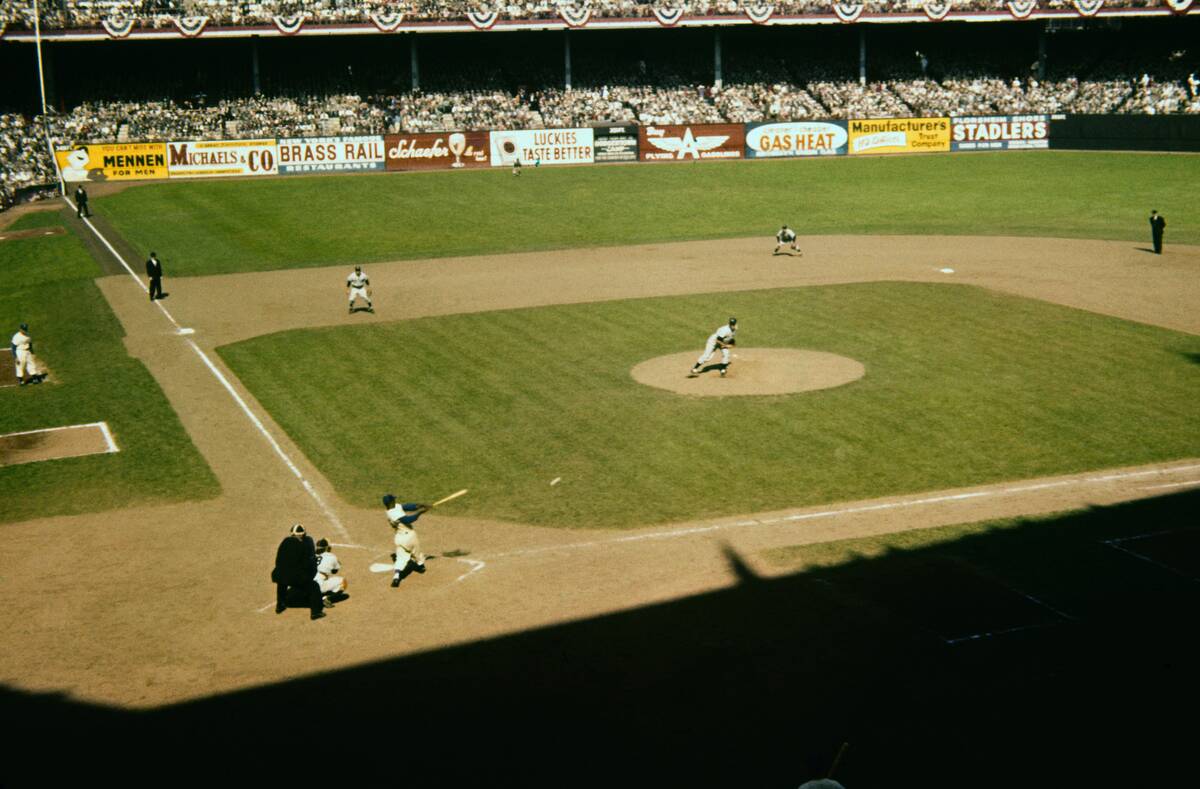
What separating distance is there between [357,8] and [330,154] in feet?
50.7

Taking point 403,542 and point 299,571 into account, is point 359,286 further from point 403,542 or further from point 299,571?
point 299,571

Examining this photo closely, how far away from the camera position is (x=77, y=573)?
17.8m

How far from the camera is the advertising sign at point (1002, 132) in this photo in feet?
249

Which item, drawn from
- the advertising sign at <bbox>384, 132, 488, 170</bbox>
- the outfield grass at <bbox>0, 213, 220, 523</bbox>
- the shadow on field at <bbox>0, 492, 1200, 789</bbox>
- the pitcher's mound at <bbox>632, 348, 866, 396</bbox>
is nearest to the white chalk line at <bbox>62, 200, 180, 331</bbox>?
the outfield grass at <bbox>0, 213, 220, 523</bbox>

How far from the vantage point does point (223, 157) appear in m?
69.9

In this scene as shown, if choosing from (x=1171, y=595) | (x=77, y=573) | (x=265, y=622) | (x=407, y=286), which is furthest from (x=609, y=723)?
(x=407, y=286)

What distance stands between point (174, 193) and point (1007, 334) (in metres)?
48.4

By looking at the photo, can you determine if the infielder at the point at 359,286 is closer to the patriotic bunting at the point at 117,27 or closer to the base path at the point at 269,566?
the base path at the point at 269,566

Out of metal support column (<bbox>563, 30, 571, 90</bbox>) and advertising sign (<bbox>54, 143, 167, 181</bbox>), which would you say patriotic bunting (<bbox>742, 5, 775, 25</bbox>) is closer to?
metal support column (<bbox>563, 30, 571, 90</bbox>)

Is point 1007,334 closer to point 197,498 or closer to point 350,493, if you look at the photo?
point 350,493

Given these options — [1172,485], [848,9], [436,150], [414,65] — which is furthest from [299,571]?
[848,9]

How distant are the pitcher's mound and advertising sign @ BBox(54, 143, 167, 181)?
51.0 metres

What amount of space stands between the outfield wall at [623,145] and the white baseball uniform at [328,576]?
189ft

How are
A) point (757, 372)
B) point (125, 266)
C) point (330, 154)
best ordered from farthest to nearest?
1. point (330, 154)
2. point (125, 266)
3. point (757, 372)
